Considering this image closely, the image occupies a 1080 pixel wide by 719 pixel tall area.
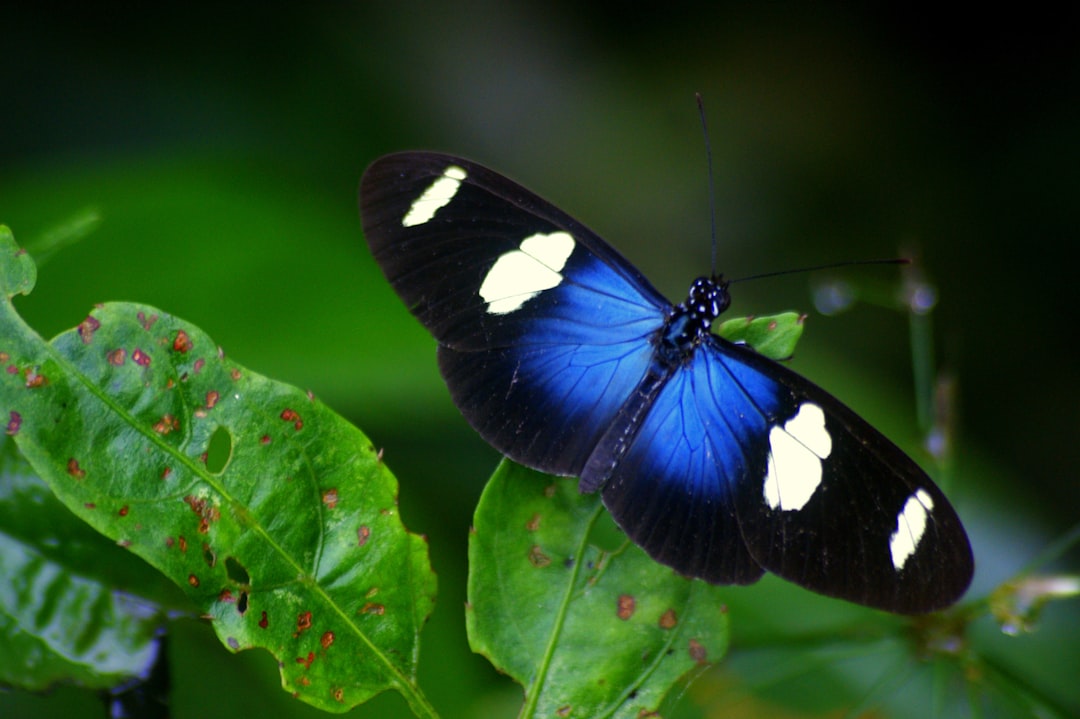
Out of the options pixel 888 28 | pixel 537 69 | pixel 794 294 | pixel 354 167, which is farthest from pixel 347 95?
pixel 888 28

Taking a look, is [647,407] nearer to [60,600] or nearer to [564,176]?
[60,600]

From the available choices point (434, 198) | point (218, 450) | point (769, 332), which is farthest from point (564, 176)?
point (769, 332)

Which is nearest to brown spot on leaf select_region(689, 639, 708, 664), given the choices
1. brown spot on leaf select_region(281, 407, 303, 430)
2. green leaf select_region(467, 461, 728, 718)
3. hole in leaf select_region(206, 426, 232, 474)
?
green leaf select_region(467, 461, 728, 718)

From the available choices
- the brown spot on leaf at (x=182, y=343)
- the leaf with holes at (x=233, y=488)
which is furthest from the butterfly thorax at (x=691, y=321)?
the brown spot on leaf at (x=182, y=343)

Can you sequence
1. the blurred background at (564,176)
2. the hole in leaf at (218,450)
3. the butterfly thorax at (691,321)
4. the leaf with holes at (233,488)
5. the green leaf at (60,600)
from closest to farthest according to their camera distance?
the leaf with holes at (233,488), the green leaf at (60,600), the butterfly thorax at (691,321), the hole in leaf at (218,450), the blurred background at (564,176)

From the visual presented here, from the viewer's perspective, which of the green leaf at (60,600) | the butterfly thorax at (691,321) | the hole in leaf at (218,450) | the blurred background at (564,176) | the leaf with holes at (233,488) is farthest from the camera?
the blurred background at (564,176)

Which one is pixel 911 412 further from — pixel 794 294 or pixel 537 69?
pixel 537 69

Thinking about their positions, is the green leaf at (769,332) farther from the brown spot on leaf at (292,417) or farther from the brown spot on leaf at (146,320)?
the brown spot on leaf at (146,320)
